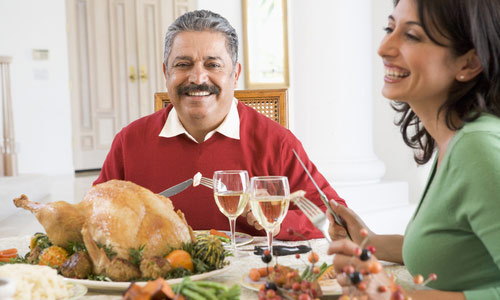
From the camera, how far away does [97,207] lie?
3.43 ft

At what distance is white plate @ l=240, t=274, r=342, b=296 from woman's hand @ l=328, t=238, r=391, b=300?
0.10 m

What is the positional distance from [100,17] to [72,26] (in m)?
0.40

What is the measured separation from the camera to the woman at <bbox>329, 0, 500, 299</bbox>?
0.93 metres

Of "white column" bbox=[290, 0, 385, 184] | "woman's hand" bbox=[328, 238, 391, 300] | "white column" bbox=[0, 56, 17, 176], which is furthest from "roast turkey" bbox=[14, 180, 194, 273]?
"white column" bbox=[0, 56, 17, 176]

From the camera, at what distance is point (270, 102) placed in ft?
7.38

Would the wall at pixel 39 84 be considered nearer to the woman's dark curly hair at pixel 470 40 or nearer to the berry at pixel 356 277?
the woman's dark curly hair at pixel 470 40

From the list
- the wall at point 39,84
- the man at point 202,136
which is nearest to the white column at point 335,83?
the man at point 202,136

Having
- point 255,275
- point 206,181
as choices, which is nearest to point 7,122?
point 206,181

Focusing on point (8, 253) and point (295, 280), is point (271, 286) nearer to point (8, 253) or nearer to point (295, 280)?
point (295, 280)

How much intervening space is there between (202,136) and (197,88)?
0.19 meters

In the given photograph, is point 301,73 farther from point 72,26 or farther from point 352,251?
point 72,26

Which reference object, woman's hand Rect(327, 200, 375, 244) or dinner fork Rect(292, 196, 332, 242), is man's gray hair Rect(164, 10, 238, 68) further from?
dinner fork Rect(292, 196, 332, 242)

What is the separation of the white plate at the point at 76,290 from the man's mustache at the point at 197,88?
3.19ft

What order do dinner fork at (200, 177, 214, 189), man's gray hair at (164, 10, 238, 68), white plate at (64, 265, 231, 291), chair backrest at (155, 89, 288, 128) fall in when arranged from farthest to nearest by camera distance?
1. chair backrest at (155, 89, 288, 128)
2. man's gray hair at (164, 10, 238, 68)
3. dinner fork at (200, 177, 214, 189)
4. white plate at (64, 265, 231, 291)
